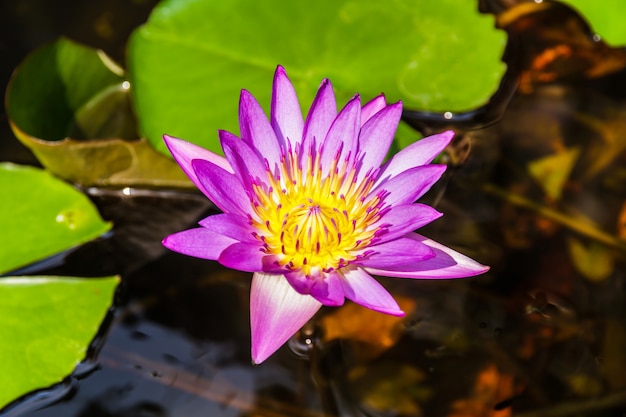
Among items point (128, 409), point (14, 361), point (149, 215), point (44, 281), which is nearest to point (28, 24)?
point (149, 215)

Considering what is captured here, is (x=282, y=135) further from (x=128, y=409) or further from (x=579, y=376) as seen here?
(x=579, y=376)

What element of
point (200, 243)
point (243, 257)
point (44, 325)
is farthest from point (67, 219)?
point (243, 257)

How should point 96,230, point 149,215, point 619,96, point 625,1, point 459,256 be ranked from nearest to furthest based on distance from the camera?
point 459,256
point 96,230
point 149,215
point 625,1
point 619,96

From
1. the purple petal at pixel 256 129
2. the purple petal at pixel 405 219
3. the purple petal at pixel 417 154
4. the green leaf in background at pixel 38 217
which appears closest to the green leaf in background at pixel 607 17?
the purple petal at pixel 417 154

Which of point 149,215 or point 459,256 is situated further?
point 149,215

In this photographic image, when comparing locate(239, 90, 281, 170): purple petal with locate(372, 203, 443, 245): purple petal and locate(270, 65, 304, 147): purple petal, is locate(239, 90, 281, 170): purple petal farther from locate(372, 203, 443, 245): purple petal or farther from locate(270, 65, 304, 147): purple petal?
locate(372, 203, 443, 245): purple petal

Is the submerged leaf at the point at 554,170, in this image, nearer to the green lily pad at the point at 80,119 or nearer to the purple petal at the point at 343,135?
the purple petal at the point at 343,135
